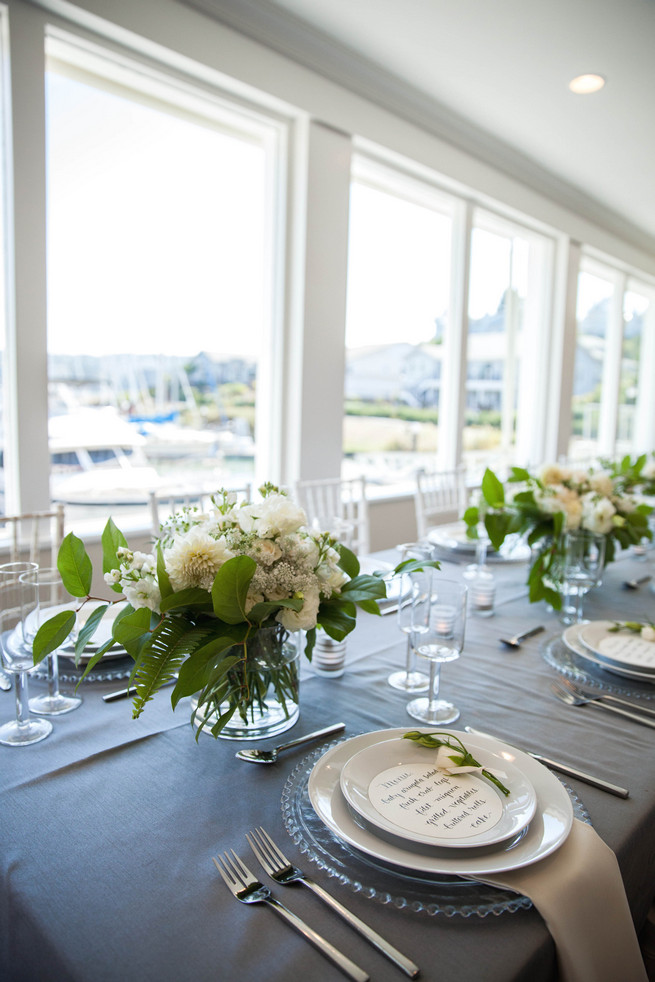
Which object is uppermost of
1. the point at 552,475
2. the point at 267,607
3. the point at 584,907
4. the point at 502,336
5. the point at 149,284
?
the point at 502,336

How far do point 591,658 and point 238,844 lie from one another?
805 millimetres

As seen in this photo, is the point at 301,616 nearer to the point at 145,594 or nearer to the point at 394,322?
the point at 145,594

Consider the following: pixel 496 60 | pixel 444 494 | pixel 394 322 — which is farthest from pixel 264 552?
pixel 394 322

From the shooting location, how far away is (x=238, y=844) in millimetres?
752

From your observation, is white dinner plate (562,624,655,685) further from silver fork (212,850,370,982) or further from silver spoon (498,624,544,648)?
silver fork (212,850,370,982)

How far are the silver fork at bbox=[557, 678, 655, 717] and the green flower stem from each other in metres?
0.37

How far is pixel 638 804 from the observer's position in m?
0.85

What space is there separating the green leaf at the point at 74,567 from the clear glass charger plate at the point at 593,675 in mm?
871

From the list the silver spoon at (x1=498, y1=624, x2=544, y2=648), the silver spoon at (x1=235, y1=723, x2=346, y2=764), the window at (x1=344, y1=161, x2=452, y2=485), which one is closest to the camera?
the silver spoon at (x1=235, y1=723, x2=346, y2=764)

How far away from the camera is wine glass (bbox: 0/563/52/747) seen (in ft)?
3.09

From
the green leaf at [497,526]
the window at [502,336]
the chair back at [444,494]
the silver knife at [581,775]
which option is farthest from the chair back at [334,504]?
the window at [502,336]

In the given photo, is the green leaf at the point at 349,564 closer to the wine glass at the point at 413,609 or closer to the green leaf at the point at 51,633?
the wine glass at the point at 413,609

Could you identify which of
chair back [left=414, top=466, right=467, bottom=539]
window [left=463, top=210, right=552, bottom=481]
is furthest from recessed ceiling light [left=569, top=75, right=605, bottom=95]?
chair back [left=414, top=466, right=467, bottom=539]

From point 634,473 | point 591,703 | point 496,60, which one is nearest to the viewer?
point 591,703
